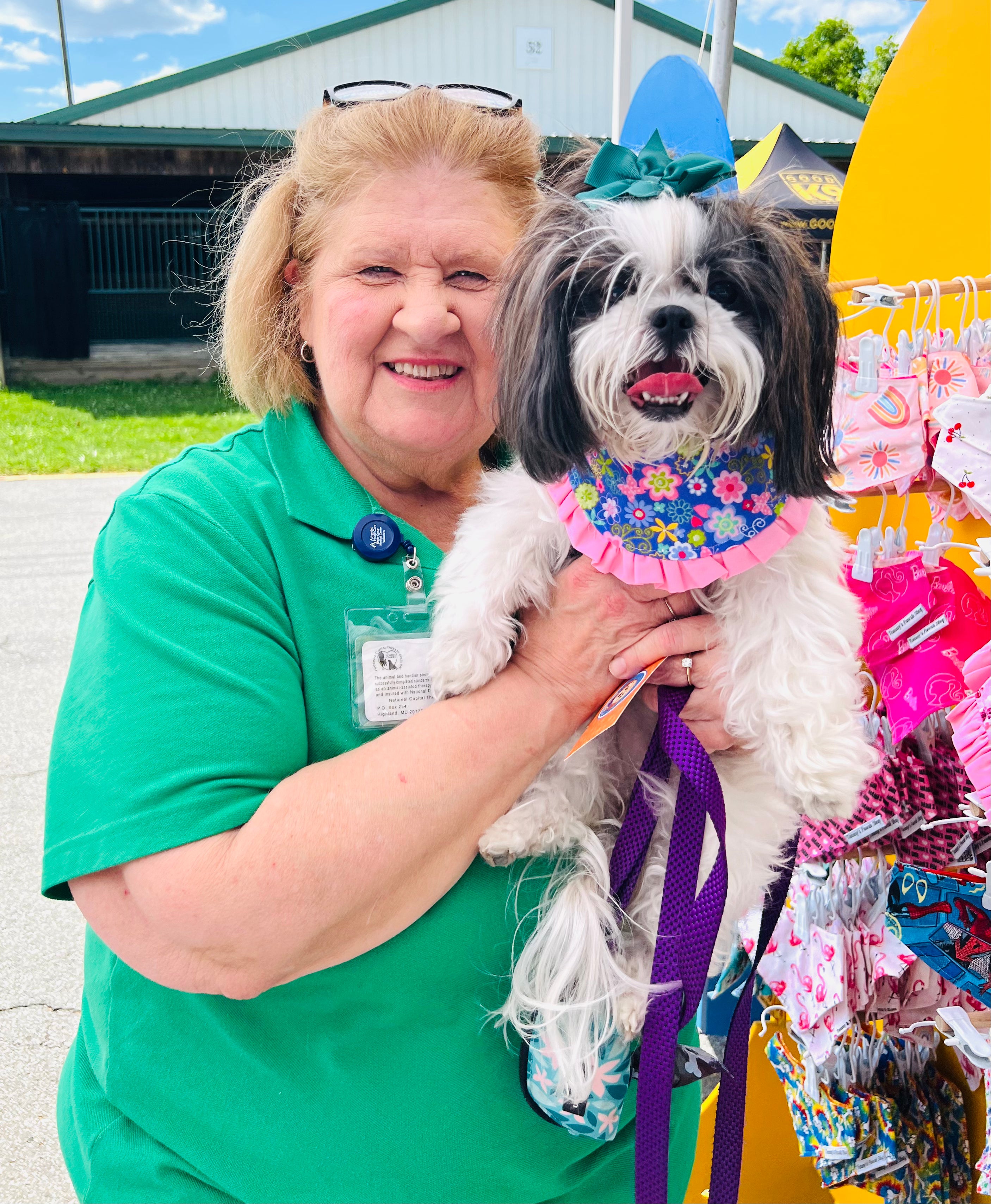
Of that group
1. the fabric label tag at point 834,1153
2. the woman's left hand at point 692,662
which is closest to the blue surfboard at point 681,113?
the woman's left hand at point 692,662

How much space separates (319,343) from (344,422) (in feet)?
0.44

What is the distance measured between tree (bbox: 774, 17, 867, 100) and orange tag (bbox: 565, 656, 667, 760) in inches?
1538

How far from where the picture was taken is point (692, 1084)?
5.69 ft

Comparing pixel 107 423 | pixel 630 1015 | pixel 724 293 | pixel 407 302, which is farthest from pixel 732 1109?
pixel 107 423

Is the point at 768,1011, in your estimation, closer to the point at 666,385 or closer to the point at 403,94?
the point at 666,385

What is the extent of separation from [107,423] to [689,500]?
12.8 meters

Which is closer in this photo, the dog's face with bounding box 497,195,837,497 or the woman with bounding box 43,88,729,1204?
the woman with bounding box 43,88,729,1204

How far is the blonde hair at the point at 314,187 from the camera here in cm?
161

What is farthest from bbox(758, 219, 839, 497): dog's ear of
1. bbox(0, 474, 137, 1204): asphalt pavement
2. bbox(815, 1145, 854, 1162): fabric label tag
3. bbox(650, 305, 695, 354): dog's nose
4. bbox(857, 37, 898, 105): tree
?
bbox(857, 37, 898, 105): tree

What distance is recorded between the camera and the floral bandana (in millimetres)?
1451

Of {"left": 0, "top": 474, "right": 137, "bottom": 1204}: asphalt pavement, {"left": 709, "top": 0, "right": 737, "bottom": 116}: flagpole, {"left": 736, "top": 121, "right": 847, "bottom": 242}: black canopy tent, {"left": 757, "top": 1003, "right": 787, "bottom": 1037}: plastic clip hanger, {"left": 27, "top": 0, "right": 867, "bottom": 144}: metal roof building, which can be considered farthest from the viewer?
{"left": 27, "top": 0, "right": 867, "bottom": 144}: metal roof building

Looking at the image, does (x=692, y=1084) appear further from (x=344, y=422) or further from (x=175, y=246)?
(x=175, y=246)

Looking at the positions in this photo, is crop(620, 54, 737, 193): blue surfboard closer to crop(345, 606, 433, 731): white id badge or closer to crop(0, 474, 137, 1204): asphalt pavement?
crop(345, 606, 433, 731): white id badge

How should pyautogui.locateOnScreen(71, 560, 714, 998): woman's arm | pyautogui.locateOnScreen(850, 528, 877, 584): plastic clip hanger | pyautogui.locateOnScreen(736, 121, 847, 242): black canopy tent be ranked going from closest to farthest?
pyautogui.locateOnScreen(71, 560, 714, 998): woman's arm < pyautogui.locateOnScreen(850, 528, 877, 584): plastic clip hanger < pyautogui.locateOnScreen(736, 121, 847, 242): black canopy tent
